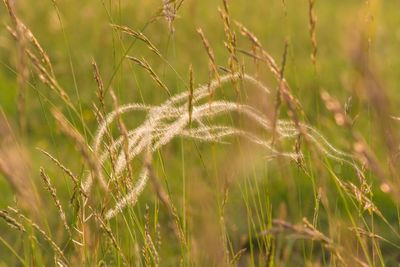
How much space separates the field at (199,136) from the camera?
4.57ft

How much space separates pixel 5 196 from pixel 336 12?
544 cm

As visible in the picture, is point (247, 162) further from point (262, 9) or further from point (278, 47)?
point (262, 9)

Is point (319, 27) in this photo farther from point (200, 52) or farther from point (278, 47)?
point (200, 52)

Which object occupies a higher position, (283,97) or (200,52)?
(200,52)

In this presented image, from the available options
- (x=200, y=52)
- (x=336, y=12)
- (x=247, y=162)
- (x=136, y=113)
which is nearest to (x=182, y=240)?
(x=247, y=162)

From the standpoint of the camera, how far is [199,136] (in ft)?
5.60

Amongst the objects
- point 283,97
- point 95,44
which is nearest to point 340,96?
point 95,44

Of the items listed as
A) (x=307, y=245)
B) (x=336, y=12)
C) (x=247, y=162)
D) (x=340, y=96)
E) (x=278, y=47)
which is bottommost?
(x=307, y=245)

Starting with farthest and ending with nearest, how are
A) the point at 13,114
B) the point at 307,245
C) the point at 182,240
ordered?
the point at 13,114, the point at 307,245, the point at 182,240

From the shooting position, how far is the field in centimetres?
139

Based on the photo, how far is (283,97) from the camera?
131 cm

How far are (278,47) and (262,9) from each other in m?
1.40

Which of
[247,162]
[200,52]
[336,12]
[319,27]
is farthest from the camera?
[336,12]

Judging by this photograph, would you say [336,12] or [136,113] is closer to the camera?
[136,113]
